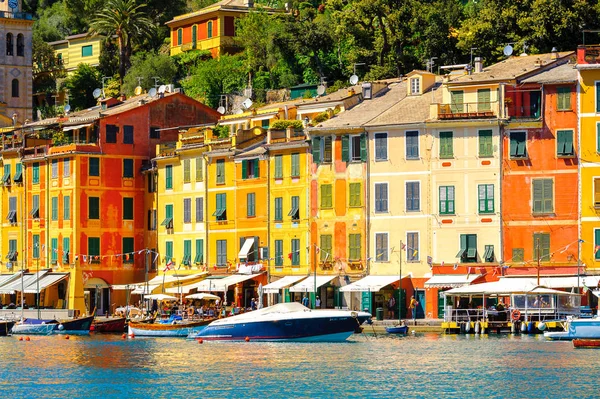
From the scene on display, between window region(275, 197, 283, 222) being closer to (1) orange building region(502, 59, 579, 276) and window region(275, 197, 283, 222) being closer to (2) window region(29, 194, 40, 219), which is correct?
(1) orange building region(502, 59, 579, 276)

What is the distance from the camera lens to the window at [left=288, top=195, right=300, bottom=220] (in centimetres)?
11800

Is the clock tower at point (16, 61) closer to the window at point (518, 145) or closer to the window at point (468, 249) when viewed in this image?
the window at point (468, 249)

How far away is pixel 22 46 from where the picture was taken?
170750mm

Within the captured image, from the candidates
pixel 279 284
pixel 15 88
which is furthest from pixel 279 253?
pixel 15 88

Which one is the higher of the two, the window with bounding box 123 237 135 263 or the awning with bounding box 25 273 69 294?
the window with bounding box 123 237 135 263

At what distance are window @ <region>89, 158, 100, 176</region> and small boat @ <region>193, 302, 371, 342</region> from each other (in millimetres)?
30766

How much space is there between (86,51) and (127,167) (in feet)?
154

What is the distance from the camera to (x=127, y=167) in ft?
430

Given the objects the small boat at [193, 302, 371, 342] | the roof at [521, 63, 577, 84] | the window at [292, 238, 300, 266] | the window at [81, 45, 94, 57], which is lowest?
the small boat at [193, 302, 371, 342]

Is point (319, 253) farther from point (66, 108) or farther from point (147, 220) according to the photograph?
point (66, 108)

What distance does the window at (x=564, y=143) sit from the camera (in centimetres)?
10788

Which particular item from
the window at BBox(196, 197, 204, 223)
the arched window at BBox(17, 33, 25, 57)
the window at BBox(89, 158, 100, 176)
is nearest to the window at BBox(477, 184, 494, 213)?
the window at BBox(196, 197, 204, 223)

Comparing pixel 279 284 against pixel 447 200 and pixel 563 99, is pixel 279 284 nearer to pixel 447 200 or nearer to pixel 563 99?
pixel 447 200

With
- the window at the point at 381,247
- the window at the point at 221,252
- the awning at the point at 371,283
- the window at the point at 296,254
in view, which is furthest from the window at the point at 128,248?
the window at the point at 381,247
